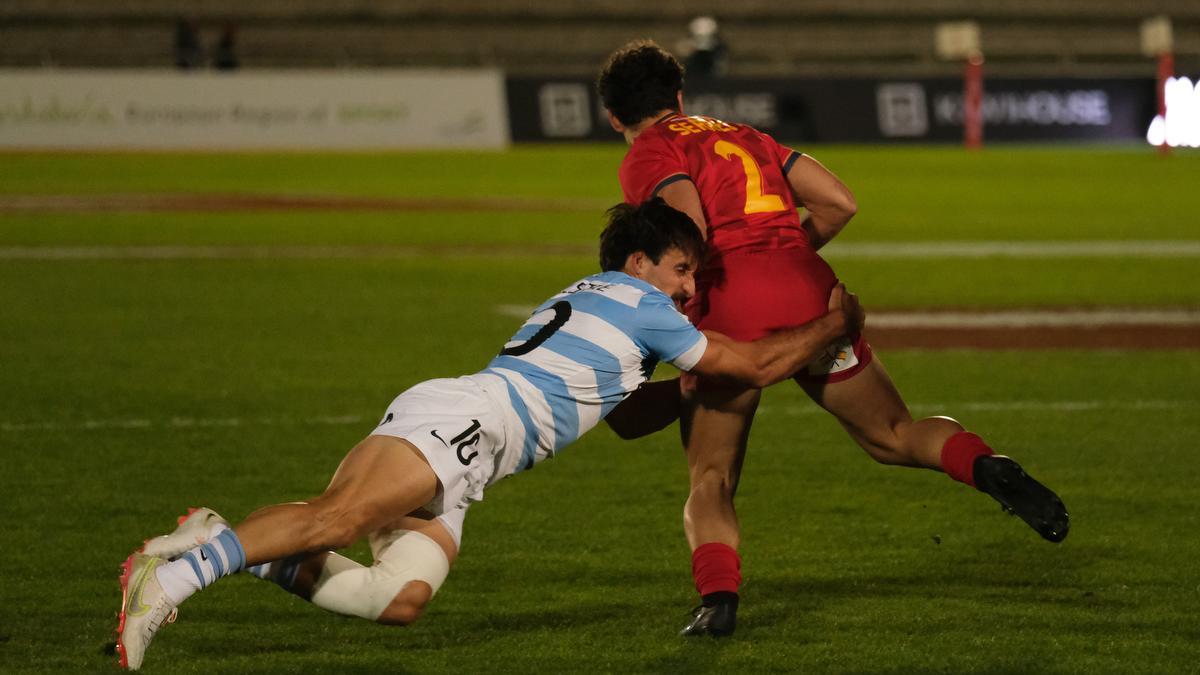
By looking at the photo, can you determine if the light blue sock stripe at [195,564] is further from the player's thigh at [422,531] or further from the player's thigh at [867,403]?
the player's thigh at [867,403]

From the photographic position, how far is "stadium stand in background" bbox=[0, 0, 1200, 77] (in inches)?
1639

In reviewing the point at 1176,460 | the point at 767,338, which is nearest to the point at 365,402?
the point at 1176,460

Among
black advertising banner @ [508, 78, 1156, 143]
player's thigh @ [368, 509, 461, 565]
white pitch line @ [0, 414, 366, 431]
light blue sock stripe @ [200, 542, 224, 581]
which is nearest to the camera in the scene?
light blue sock stripe @ [200, 542, 224, 581]

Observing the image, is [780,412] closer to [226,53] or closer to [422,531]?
[422,531]

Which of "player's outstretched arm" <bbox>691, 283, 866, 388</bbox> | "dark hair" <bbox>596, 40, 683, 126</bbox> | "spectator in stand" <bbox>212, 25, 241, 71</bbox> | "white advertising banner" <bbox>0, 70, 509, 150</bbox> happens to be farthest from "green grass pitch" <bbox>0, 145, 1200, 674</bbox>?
"spectator in stand" <bbox>212, 25, 241, 71</bbox>

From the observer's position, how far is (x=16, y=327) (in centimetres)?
1231

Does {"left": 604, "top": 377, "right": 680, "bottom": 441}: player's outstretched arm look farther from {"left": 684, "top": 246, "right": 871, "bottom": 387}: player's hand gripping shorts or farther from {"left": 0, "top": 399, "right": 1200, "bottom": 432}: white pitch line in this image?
{"left": 0, "top": 399, "right": 1200, "bottom": 432}: white pitch line

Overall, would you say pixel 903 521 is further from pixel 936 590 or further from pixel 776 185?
pixel 776 185

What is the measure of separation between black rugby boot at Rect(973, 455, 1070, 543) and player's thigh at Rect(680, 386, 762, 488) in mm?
714

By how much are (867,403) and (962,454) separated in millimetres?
374

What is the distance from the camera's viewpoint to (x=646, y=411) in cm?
572

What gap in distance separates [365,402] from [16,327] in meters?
3.78

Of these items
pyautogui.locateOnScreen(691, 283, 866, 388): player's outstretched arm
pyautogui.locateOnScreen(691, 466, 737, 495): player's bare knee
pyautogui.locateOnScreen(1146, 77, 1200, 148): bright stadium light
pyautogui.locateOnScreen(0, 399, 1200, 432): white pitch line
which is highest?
pyautogui.locateOnScreen(691, 283, 866, 388): player's outstretched arm

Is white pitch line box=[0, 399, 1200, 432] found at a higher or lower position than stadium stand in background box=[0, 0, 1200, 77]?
higher
